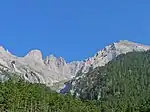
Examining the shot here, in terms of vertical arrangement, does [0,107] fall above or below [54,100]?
below

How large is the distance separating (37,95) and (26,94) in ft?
42.9

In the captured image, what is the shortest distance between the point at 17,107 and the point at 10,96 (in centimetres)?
516

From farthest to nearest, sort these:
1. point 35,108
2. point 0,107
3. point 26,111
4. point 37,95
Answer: point 37,95, point 35,108, point 26,111, point 0,107

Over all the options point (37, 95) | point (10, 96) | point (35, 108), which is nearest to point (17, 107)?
point (10, 96)

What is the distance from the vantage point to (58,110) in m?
185

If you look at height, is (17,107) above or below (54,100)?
below

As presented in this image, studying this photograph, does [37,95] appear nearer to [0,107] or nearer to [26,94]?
[26,94]

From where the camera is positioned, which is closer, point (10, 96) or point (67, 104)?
point (10, 96)

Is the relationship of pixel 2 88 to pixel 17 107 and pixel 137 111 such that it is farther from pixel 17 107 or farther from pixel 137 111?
pixel 137 111

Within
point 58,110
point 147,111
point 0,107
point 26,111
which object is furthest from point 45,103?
point 147,111

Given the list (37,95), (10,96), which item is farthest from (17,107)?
(37,95)

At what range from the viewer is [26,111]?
6619 inches

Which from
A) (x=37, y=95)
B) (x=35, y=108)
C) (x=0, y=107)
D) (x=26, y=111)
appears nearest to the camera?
(x=0, y=107)

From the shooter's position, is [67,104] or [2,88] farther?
[67,104]
